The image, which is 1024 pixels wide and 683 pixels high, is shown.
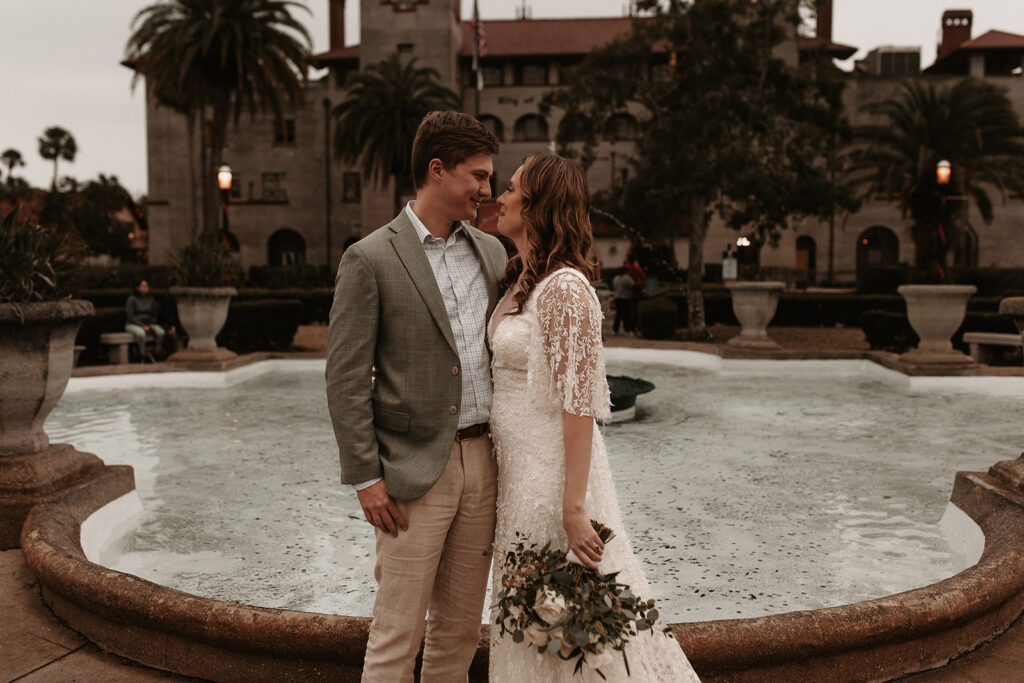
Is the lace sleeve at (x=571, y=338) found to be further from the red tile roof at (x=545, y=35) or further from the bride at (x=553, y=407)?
the red tile roof at (x=545, y=35)

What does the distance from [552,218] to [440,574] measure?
1134 millimetres

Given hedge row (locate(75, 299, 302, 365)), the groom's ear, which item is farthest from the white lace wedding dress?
hedge row (locate(75, 299, 302, 365))

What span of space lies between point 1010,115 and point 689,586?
3590cm

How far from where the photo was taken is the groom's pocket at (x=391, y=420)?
94.3 inches

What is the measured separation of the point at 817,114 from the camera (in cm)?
1836

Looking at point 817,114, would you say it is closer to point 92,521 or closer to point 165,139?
point 92,521

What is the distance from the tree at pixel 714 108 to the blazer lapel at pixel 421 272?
1564cm

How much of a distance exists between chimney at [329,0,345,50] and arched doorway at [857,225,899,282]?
3117 centimetres

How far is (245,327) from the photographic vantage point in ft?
48.9

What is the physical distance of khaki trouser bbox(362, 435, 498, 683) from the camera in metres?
2.39

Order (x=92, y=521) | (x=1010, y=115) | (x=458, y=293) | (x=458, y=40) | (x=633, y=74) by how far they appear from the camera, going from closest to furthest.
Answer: (x=458, y=293) → (x=92, y=521) → (x=633, y=74) → (x=1010, y=115) → (x=458, y=40)

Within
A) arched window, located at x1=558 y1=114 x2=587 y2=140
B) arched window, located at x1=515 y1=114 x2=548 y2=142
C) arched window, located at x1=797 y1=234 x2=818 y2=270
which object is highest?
arched window, located at x1=515 y1=114 x2=548 y2=142

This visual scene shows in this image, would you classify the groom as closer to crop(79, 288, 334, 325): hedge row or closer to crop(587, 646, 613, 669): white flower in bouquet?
crop(587, 646, 613, 669): white flower in bouquet

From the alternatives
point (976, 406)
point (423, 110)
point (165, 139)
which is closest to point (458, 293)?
point (976, 406)
